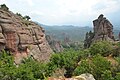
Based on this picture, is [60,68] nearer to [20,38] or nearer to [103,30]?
[20,38]

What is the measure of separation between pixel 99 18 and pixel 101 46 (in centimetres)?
3950

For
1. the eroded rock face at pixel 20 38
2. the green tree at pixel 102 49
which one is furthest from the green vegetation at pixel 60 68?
the green tree at pixel 102 49

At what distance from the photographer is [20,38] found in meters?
77.1

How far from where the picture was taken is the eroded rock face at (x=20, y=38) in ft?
243

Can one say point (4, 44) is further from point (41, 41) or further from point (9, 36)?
point (41, 41)

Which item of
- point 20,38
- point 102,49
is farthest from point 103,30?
point 20,38

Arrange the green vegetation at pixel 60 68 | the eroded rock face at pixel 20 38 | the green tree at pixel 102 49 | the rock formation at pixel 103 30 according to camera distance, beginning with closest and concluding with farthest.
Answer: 1. the green vegetation at pixel 60 68
2. the green tree at pixel 102 49
3. the eroded rock face at pixel 20 38
4. the rock formation at pixel 103 30

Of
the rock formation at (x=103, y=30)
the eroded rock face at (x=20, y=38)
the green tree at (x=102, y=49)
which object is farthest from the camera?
the rock formation at (x=103, y=30)

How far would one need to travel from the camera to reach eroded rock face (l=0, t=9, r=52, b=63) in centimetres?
7394

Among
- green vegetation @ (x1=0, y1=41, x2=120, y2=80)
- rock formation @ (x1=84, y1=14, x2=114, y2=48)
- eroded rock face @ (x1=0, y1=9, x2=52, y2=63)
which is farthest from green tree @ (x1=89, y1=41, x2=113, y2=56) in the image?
rock formation @ (x1=84, y1=14, x2=114, y2=48)

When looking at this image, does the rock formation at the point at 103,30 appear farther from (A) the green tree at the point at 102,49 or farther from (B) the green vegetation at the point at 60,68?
(B) the green vegetation at the point at 60,68

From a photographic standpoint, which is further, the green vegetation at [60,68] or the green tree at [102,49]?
the green tree at [102,49]

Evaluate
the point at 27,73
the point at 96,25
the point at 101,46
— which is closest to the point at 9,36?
the point at 101,46

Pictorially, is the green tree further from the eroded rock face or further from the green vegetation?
the eroded rock face
